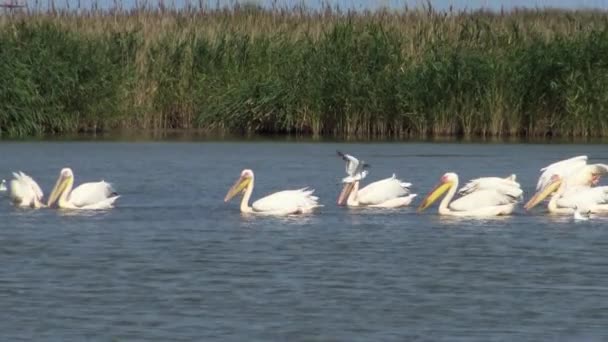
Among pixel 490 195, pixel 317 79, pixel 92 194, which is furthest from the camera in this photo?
pixel 317 79

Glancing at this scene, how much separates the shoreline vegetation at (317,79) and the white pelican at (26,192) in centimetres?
757

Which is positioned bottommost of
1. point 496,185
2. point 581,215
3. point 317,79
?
point 581,215

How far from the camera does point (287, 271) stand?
10.0 metres

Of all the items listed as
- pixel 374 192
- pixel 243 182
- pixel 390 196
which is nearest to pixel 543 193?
pixel 390 196

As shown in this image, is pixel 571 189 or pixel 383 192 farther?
pixel 571 189

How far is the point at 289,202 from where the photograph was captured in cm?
1292

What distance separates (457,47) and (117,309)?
14.2m

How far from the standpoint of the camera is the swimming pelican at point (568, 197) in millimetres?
13320

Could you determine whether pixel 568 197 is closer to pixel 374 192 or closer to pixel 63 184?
pixel 374 192

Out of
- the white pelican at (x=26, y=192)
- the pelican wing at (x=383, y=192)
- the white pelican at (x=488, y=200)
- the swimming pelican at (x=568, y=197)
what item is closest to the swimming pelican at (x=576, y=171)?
the swimming pelican at (x=568, y=197)

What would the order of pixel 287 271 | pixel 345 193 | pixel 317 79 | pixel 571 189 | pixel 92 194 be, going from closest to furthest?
1. pixel 287 271
2. pixel 92 194
3. pixel 571 189
4. pixel 345 193
5. pixel 317 79

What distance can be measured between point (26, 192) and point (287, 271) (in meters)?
4.08

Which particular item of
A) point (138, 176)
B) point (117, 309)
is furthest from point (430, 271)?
point (138, 176)

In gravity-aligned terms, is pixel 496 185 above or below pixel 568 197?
above
